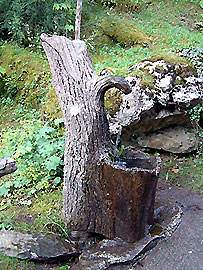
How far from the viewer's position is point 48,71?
26.2 feet

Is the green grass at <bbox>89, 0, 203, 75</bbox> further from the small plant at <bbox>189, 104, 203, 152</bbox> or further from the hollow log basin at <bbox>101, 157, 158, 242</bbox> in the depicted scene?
the hollow log basin at <bbox>101, 157, 158, 242</bbox>

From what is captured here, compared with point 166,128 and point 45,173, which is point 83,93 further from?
point 166,128

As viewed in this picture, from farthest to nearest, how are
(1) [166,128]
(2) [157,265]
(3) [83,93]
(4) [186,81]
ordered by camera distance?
(1) [166,128] < (4) [186,81] < (3) [83,93] < (2) [157,265]

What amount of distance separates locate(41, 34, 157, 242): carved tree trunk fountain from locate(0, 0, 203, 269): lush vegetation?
0.64m

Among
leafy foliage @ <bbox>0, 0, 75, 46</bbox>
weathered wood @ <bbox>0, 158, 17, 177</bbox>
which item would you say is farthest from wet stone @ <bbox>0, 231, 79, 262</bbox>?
leafy foliage @ <bbox>0, 0, 75, 46</bbox>

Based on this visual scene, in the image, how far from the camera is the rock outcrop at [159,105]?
4633 millimetres

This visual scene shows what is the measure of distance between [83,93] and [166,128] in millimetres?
2610

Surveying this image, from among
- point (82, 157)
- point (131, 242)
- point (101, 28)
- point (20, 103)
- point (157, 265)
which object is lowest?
point (157, 265)

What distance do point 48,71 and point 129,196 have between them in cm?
608

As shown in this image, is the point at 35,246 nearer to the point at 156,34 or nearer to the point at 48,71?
the point at 48,71

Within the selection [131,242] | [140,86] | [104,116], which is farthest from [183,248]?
[140,86]

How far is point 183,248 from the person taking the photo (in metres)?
3.05

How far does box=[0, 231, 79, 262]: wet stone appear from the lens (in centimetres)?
292

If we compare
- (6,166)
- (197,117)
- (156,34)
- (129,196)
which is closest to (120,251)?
(129,196)
